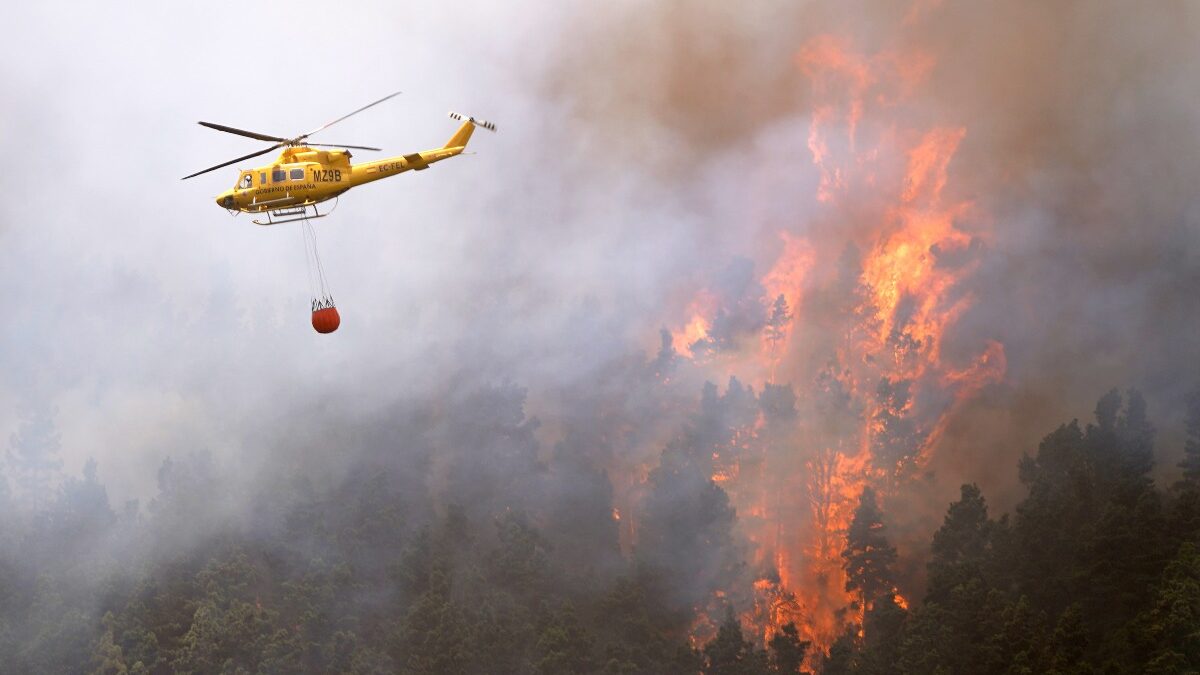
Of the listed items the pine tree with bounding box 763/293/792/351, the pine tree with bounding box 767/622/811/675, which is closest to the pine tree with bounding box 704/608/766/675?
the pine tree with bounding box 767/622/811/675

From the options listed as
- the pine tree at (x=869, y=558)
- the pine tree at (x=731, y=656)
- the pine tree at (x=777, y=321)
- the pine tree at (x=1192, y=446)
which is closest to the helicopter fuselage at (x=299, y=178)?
the pine tree at (x=731, y=656)

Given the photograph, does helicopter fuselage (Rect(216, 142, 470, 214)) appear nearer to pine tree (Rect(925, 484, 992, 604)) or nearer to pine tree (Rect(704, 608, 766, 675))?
pine tree (Rect(704, 608, 766, 675))

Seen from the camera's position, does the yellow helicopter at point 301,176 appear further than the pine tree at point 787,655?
No

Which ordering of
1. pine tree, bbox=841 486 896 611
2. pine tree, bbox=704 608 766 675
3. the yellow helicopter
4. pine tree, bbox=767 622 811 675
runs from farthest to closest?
1. pine tree, bbox=841 486 896 611
2. pine tree, bbox=767 622 811 675
3. pine tree, bbox=704 608 766 675
4. the yellow helicopter

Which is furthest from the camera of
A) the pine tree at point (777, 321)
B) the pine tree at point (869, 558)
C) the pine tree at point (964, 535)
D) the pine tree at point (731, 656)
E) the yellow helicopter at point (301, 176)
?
the pine tree at point (777, 321)

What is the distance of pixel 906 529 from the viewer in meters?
93.4

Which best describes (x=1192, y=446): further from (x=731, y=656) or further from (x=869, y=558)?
(x=731, y=656)

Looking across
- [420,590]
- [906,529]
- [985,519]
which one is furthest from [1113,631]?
[420,590]

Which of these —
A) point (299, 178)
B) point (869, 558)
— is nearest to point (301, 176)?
point (299, 178)

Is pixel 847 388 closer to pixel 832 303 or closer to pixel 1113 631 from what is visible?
pixel 832 303

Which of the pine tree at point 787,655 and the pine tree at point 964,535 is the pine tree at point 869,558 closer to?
the pine tree at point 964,535

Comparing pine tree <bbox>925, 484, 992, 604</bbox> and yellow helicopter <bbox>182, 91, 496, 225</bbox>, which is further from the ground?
yellow helicopter <bbox>182, 91, 496, 225</bbox>

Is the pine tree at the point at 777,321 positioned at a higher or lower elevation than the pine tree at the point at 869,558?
higher

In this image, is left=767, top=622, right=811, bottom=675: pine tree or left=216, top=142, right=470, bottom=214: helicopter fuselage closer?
left=216, top=142, right=470, bottom=214: helicopter fuselage
